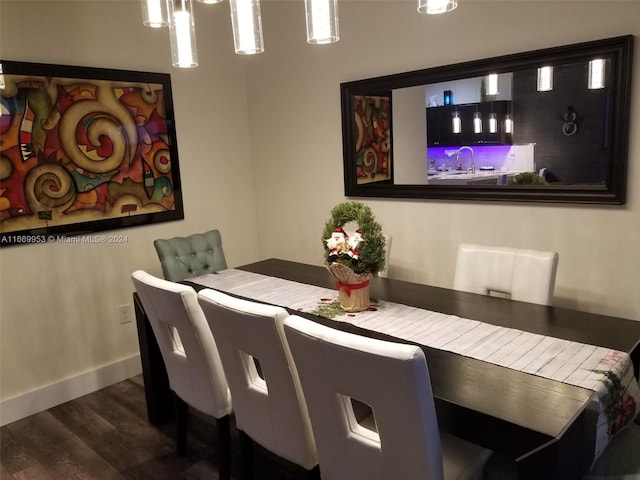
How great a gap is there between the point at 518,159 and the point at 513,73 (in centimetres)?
43

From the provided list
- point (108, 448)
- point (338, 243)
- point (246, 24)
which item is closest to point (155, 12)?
point (246, 24)

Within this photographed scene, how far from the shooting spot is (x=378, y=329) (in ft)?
6.42

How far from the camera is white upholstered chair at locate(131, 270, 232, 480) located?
1969 mm

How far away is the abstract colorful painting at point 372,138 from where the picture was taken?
321 cm

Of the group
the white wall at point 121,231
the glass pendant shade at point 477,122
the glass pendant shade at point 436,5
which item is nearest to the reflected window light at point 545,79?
the glass pendant shade at point 477,122

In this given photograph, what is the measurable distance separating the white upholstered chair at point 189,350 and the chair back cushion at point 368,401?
598mm

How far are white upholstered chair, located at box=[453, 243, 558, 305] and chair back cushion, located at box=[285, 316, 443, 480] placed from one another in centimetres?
114

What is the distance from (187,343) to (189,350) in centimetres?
4

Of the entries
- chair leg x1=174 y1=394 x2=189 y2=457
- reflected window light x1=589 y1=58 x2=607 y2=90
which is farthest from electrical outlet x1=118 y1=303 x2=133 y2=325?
reflected window light x1=589 y1=58 x2=607 y2=90

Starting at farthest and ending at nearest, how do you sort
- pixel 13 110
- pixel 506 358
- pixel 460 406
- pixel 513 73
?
pixel 13 110 → pixel 513 73 → pixel 506 358 → pixel 460 406

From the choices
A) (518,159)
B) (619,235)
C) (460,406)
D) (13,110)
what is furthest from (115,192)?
(619,235)

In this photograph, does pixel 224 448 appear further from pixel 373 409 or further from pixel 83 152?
pixel 83 152

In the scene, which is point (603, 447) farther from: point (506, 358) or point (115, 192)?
point (115, 192)

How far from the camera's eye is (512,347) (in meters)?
1.73
